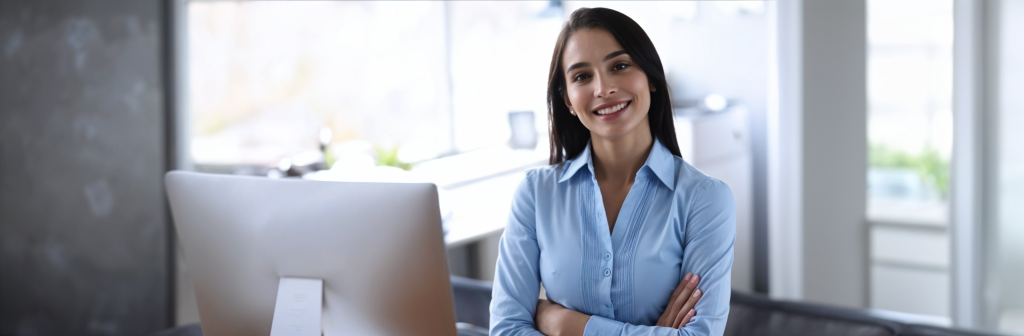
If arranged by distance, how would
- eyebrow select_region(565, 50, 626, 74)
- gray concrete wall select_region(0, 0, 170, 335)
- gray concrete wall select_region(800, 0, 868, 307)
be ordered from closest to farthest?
eyebrow select_region(565, 50, 626, 74) → gray concrete wall select_region(0, 0, 170, 335) → gray concrete wall select_region(800, 0, 868, 307)

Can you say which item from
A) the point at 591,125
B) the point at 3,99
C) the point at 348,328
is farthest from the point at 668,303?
the point at 3,99

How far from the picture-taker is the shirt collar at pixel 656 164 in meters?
1.35

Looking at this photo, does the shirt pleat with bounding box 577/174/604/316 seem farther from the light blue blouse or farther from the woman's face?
the woman's face

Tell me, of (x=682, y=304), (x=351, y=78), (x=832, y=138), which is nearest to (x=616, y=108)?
(x=682, y=304)

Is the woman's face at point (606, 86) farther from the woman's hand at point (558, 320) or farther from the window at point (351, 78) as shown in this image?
the window at point (351, 78)

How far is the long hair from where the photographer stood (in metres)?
1.32

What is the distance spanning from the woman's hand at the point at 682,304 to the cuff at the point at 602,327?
0.24 ft

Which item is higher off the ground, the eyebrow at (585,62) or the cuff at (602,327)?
the eyebrow at (585,62)

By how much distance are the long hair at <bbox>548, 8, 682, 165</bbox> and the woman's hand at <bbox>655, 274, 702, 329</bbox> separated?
26 cm

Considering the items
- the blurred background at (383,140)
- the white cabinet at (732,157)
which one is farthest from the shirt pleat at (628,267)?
the white cabinet at (732,157)

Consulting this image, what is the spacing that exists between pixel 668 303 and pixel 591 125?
1.05ft

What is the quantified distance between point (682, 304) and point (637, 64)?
399mm

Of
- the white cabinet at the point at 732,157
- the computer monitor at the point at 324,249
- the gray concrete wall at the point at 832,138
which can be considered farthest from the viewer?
the white cabinet at the point at 732,157

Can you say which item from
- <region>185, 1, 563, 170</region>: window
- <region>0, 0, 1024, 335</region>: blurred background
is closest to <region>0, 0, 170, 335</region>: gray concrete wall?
<region>0, 0, 1024, 335</region>: blurred background
